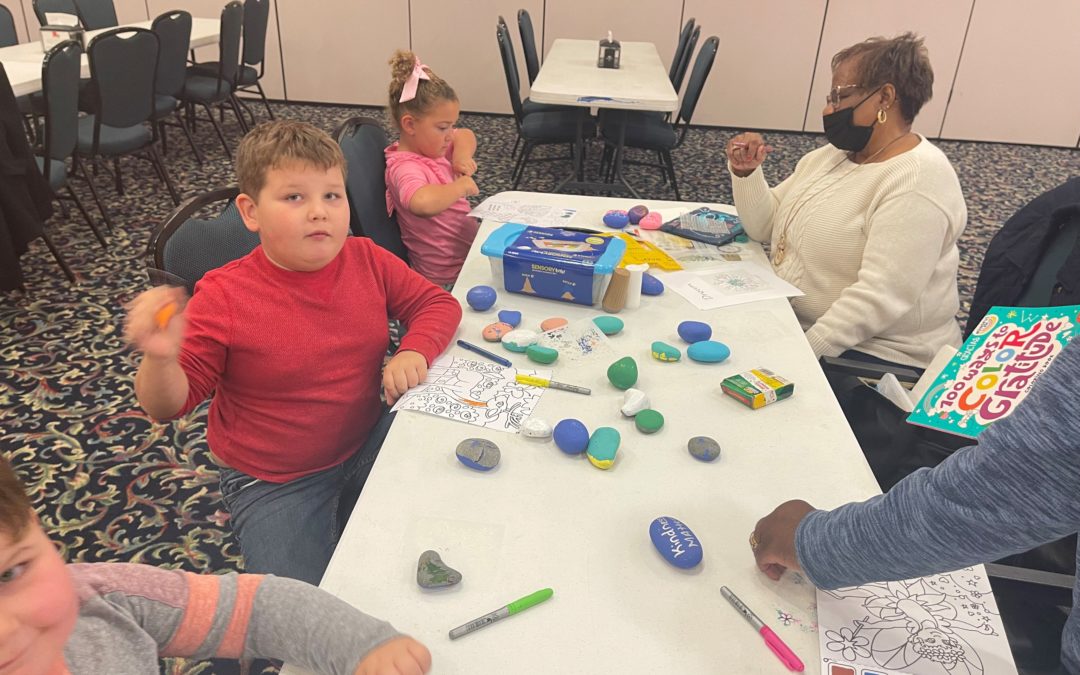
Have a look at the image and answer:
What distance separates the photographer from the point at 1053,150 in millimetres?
5957

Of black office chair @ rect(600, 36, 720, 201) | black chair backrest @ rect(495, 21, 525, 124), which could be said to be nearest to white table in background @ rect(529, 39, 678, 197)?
black office chair @ rect(600, 36, 720, 201)

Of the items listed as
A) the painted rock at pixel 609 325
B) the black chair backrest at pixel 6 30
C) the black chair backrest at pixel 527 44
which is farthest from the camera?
the black chair backrest at pixel 527 44

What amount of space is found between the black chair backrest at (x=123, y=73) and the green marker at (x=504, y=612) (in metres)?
3.65

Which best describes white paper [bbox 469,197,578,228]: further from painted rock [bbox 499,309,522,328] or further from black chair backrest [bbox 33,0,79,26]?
black chair backrest [bbox 33,0,79,26]

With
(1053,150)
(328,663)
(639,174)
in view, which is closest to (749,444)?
(328,663)

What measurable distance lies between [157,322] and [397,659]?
0.54 m

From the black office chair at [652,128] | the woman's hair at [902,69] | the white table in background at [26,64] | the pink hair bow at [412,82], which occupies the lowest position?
the black office chair at [652,128]

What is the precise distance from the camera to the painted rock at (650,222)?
78.7 inches

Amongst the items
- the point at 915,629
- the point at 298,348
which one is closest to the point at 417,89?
the point at 298,348

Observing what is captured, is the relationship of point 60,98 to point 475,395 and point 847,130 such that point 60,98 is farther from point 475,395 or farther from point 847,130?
point 847,130

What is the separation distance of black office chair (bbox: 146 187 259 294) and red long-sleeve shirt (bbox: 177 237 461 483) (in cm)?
17

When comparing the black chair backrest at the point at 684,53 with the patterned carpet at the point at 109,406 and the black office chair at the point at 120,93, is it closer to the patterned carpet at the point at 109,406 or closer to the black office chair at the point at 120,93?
the patterned carpet at the point at 109,406

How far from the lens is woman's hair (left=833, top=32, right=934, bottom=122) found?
1.69 m

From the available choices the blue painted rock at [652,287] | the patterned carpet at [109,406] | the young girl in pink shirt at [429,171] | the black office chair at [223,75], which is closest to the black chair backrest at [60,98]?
the patterned carpet at [109,406]
